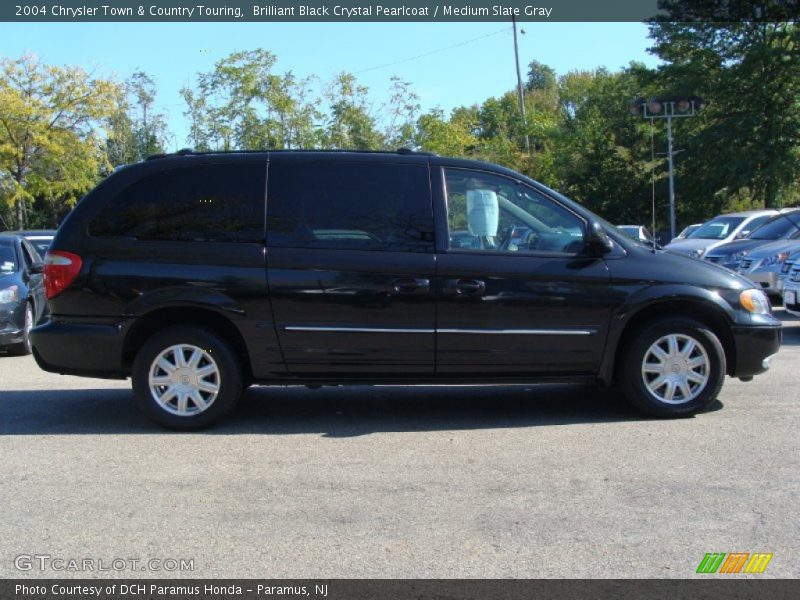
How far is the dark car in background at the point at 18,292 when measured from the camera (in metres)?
10.5

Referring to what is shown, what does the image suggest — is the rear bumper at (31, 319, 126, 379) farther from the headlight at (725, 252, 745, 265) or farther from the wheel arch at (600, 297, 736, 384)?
the headlight at (725, 252, 745, 265)

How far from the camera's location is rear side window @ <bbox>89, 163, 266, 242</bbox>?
6.24 meters

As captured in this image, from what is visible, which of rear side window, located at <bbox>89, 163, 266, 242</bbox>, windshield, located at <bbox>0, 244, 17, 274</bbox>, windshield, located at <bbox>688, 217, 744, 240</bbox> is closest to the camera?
rear side window, located at <bbox>89, 163, 266, 242</bbox>

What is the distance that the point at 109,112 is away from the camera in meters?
32.1

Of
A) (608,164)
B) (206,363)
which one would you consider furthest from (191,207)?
(608,164)

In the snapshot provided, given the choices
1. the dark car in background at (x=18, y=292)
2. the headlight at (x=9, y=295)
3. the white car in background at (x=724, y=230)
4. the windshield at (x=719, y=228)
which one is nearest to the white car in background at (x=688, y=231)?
the windshield at (x=719, y=228)

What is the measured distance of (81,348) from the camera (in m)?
6.20

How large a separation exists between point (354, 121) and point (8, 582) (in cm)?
2577

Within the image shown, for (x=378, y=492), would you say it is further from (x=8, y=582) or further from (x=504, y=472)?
(x=8, y=582)

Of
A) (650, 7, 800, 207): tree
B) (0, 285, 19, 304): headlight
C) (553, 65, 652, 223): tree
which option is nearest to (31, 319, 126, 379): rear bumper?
(0, 285, 19, 304): headlight

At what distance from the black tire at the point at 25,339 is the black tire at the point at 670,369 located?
773 cm

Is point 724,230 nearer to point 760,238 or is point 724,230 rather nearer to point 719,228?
point 719,228

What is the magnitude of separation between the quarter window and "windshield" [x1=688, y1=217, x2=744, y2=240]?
41.1 ft

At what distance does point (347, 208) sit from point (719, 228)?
14.1 meters
